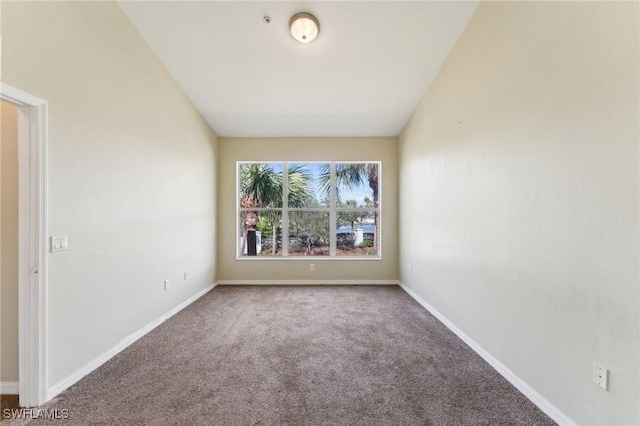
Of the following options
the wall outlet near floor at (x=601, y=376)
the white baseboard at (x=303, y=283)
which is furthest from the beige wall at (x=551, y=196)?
the white baseboard at (x=303, y=283)

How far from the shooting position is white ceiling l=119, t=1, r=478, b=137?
244 cm

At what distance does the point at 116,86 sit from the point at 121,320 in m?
2.09

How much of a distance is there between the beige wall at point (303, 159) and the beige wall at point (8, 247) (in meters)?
2.84

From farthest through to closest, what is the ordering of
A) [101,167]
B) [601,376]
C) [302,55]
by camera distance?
[302,55], [101,167], [601,376]

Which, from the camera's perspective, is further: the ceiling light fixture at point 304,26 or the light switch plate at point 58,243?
the ceiling light fixture at point 304,26

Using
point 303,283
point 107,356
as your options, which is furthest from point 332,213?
point 107,356

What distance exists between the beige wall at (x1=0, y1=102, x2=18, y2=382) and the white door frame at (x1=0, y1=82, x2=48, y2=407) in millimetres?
154

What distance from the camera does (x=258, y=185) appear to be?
4738mm

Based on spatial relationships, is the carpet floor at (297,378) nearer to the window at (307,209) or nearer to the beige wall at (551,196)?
the beige wall at (551,196)

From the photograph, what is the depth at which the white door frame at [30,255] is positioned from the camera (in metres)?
1.67

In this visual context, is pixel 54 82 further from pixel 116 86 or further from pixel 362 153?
pixel 362 153

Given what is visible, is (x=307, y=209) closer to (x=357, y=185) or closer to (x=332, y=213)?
(x=332, y=213)

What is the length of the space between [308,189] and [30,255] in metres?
3.56

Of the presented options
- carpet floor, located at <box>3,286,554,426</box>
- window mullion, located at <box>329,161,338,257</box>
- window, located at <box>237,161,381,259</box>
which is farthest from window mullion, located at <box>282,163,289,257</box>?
carpet floor, located at <box>3,286,554,426</box>
